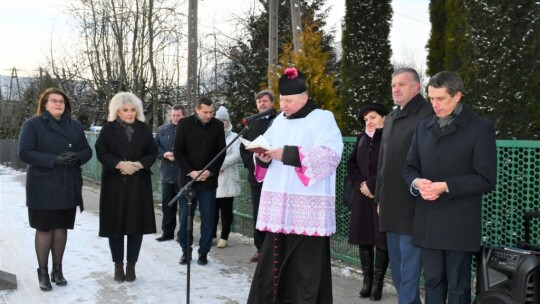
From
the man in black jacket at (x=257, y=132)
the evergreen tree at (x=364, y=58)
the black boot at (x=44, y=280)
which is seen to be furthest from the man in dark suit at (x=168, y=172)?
the evergreen tree at (x=364, y=58)

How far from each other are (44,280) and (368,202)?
3235 millimetres

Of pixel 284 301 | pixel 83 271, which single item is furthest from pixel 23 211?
pixel 284 301

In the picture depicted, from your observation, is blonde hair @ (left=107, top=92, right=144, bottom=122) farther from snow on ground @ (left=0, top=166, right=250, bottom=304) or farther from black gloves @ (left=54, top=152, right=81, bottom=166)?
snow on ground @ (left=0, top=166, right=250, bottom=304)

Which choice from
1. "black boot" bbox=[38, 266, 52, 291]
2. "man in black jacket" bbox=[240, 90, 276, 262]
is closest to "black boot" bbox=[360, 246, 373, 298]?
"man in black jacket" bbox=[240, 90, 276, 262]

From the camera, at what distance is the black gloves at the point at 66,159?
530 centimetres

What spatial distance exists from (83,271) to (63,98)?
1951 millimetres

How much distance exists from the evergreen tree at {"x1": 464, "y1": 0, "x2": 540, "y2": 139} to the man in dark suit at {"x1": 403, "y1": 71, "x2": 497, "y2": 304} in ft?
5.79

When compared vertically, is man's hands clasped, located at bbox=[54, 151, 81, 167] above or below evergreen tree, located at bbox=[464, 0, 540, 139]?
below

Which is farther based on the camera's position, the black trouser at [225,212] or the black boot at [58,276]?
the black trouser at [225,212]

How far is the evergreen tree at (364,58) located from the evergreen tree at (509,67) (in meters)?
4.05

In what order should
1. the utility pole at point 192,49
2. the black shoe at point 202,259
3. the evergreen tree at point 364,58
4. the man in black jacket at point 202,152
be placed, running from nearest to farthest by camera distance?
the man in black jacket at point 202,152, the black shoe at point 202,259, the evergreen tree at point 364,58, the utility pole at point 192,49

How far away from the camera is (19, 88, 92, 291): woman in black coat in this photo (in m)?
5.32

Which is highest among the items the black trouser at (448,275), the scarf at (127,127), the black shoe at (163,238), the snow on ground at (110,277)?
the scarf at (127,127)

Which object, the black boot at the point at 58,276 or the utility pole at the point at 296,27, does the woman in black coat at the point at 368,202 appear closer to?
the black boot at the point at 58,276
